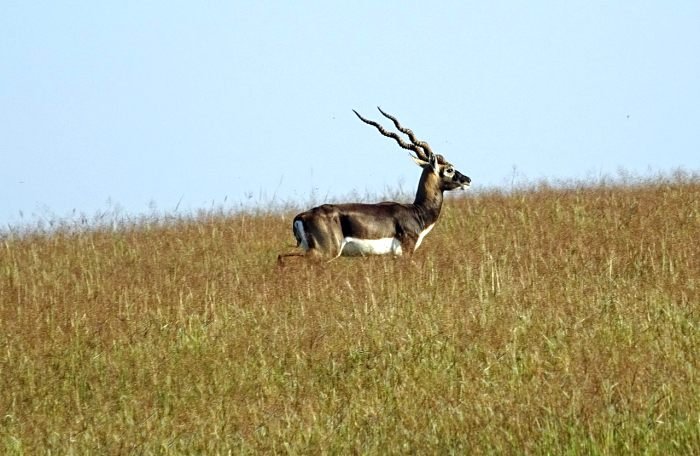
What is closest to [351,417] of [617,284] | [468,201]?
[617,284]

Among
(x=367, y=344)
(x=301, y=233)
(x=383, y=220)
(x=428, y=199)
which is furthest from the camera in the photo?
(x=428, y=199)

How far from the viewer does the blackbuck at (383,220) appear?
445 inches

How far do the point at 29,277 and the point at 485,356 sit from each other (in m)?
5.37

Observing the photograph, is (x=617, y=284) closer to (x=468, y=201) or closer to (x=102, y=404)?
(x=102, y=404)

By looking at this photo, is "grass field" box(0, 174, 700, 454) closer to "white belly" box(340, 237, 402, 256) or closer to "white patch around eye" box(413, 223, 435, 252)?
"white patch around eye" box(413, 223, 435, 252)

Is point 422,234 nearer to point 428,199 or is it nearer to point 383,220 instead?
point 383,220

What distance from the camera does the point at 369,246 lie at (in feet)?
38.0

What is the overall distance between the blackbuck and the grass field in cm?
23

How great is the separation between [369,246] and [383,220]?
1.03 ft

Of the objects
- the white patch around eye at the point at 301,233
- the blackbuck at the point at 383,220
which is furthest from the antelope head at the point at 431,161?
the white patch around eye at the point at 301,233

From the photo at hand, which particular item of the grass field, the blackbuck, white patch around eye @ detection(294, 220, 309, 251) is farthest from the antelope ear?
white patch around eye @ detection(294, 220, 309, 251)

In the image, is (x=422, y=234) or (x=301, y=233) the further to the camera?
(x=422, y=234)

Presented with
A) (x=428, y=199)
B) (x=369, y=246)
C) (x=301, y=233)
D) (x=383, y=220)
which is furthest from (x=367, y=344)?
(x=428, y=199)

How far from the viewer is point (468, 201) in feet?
46.4
